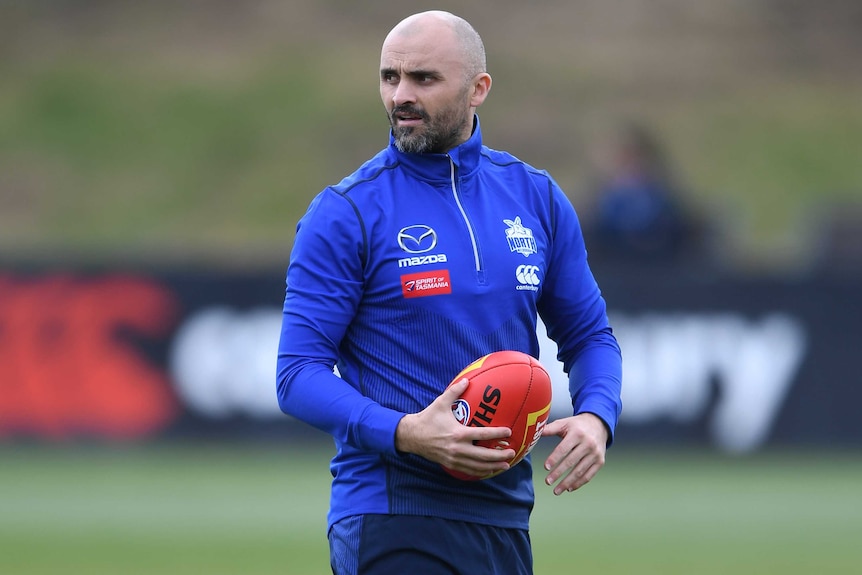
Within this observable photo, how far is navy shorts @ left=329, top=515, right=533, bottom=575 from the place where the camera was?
4715mm

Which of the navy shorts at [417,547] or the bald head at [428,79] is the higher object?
the bald head at [428,79]

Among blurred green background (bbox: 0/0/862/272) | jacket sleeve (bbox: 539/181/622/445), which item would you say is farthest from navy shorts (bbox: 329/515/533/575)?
blurred green background (bbox: 0/0/862/272)

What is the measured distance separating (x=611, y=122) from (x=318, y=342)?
80.3 ft

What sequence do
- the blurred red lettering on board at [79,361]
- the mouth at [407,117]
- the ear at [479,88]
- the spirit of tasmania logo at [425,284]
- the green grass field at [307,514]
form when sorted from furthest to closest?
the blurred red lettering on board at [79,361] → the green grass field at [307,514] → the ear at [479,88] → the mouth at [407,117] → the spirit of tasmania logo at [425,284]

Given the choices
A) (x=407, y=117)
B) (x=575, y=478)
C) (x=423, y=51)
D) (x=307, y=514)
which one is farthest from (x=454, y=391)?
(x=307, y=514)

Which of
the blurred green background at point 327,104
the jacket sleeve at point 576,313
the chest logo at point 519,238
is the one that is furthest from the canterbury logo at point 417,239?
the blurred green background at point 327,104

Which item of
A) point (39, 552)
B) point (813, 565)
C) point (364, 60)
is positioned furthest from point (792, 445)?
point (364, 60)

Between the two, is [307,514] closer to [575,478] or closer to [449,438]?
[575,478]

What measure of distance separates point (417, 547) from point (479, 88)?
1516 millimetres

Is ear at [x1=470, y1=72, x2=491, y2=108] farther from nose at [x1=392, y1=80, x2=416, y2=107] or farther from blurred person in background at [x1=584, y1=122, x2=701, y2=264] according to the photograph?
blurred person in background at [x1=584, y1=122, x2=701, y2=264]

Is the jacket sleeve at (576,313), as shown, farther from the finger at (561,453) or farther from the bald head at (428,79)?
the bald head at (428,79)

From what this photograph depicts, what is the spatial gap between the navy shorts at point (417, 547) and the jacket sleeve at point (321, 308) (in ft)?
1.00

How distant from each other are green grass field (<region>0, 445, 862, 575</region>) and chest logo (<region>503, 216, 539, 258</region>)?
16.5 ft

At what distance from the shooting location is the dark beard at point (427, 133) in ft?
16.1
